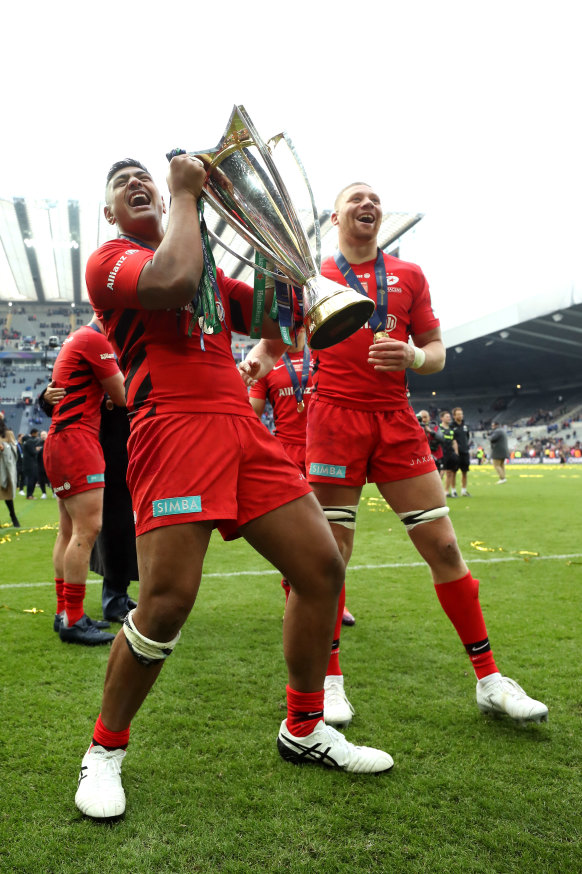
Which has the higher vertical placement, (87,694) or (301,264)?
(301,264)

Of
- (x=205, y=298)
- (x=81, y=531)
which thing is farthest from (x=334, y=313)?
(x=81, y=531)

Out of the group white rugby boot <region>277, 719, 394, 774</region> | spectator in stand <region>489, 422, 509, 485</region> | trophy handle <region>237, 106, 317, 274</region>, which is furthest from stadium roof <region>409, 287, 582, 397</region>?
white rugby boot <region>277, 719, 394, 774</region>

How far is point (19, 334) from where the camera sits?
6141cm

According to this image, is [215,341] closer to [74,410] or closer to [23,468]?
[74,410]

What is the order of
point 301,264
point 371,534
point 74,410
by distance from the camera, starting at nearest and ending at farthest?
point 301,264
point 74,410
point 371,534

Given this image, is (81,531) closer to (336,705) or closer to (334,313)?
(336,705)

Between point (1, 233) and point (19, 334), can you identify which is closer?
point (1, 233)

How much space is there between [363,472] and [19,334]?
6537cm

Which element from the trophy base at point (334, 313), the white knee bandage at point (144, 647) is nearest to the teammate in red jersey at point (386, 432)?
the trophy base at point (334, 313)

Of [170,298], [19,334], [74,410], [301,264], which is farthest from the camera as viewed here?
[19,334]

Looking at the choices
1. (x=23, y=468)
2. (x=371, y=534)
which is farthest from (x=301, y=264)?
(x=23, y=468)

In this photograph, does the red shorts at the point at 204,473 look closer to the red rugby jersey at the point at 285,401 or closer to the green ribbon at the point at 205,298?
the green ribbon at the point at 205,298

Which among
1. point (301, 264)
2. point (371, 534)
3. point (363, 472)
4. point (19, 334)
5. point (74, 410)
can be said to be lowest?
point (371, 534)

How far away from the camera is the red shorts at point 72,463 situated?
3.79 meters
